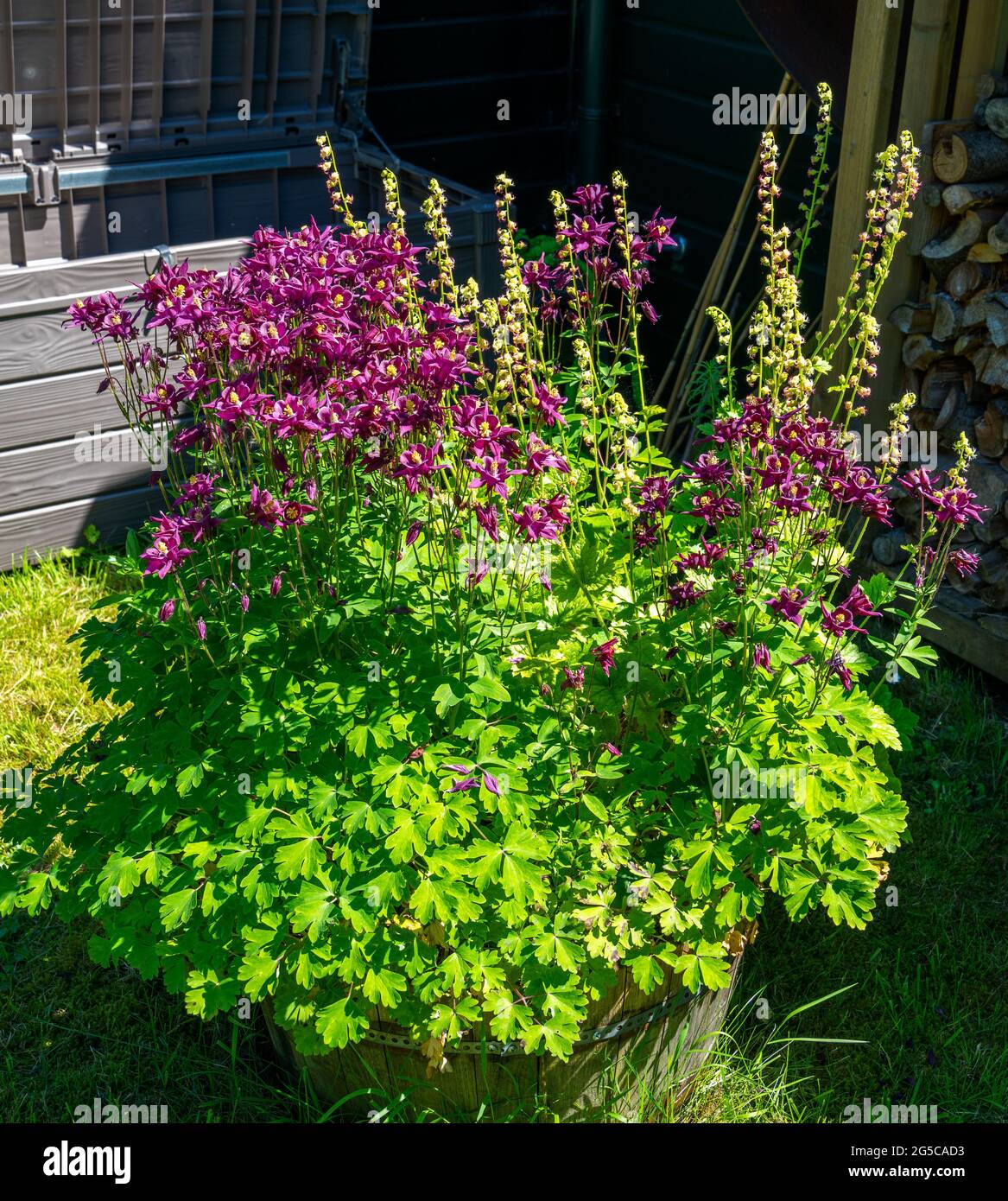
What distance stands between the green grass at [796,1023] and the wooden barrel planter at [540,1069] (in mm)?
63

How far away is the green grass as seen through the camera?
2586 mm

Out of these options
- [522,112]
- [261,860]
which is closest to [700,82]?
[522,112]

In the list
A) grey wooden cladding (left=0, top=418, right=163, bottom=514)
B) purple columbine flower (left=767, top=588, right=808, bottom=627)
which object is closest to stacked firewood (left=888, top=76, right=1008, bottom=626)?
purple columbine flower (left=767, top=588, right=808, bottom=627)

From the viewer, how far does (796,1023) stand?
280 centimetres

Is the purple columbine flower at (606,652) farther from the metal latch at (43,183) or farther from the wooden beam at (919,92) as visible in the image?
the metal latch at (43,183)

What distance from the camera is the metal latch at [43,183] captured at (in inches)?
181

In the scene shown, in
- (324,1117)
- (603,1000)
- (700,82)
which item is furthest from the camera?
(700,82)

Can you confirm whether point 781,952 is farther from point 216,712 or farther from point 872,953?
point 216,712

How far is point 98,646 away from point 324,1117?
101 cm

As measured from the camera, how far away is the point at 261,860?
6.93ft

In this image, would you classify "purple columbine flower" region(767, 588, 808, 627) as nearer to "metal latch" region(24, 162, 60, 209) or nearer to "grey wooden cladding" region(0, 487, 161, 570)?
"grey wooden cladding" region(0, 487, 161, 570)

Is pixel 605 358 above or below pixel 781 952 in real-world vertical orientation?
above

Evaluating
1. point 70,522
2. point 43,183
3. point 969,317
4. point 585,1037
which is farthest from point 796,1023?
point 43,183

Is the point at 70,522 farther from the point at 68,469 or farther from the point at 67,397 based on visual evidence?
the point at 67,397
